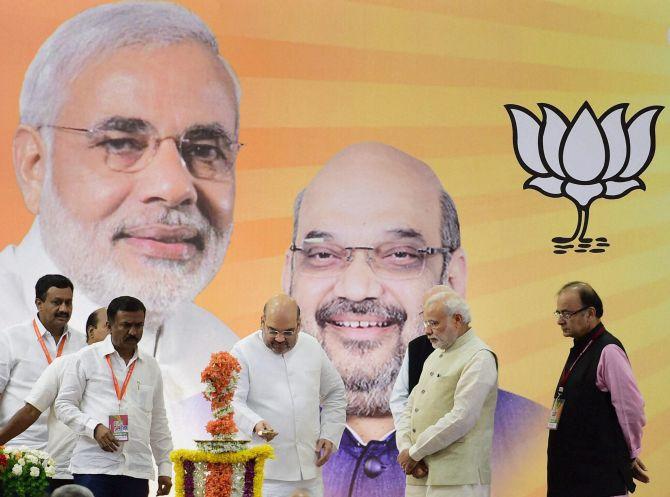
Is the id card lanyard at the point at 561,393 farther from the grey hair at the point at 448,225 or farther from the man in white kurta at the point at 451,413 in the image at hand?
the grey hair at the point at 448,225

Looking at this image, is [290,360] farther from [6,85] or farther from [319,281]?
[6,85]

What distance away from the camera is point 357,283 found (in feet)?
22.7

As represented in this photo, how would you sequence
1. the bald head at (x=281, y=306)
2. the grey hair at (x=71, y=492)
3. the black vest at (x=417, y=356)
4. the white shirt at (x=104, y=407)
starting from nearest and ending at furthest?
the grey hair at (x=71, y=492) < the white shirt at (x=104, y=407) < the bald head at (x=281, y=306) < the black vest at (x=417, y=356)

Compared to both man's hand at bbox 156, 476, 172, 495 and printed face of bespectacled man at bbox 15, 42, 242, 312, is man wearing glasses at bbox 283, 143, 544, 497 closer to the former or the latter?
printed face of bespectacled man at bbox 15, 42, 242, 312

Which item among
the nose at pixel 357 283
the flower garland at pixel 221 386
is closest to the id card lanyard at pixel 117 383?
the flower garland at pixel 221 386

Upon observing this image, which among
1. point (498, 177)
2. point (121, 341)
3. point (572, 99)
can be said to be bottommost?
point (121, 341)

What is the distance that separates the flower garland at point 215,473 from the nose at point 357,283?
2.56m

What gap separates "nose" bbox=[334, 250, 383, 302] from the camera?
272 inches

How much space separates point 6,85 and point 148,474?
3.11 meters

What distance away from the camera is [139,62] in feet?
22.7

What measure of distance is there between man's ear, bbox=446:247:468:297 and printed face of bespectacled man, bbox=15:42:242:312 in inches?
58.3

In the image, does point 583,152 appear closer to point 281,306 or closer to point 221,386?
point 281,306

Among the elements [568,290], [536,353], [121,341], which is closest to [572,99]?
[536,353]

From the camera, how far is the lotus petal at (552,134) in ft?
23.2
